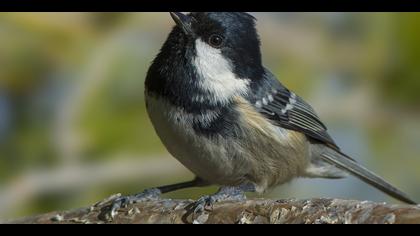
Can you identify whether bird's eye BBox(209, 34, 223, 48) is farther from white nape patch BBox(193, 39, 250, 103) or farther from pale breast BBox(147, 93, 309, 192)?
pale breast BBox(147, 93, 309, 192)

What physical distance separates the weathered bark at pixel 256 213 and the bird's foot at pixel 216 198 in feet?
0.06

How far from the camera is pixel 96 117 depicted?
3221 mm

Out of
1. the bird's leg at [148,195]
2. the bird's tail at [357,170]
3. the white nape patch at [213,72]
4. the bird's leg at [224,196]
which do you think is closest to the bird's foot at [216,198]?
the bird's leg at [224,196]

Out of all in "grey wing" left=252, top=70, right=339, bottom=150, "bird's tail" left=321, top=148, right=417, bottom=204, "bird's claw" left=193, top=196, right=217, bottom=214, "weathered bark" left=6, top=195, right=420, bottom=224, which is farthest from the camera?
"bird's tail" left=321, top=148, right=417, bottom=204

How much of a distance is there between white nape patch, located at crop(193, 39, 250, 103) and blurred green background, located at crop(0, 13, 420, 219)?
62 centimetres

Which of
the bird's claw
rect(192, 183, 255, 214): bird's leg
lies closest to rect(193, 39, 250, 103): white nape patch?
rect(192, 183, 255, 214): bird's leg

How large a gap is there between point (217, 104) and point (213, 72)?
108 millimetres

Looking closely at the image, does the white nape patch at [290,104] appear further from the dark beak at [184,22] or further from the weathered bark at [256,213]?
the weathered bark at [256,213]

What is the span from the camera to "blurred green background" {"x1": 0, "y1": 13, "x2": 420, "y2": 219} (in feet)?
10.4

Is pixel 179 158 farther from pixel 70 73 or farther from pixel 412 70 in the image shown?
pixel 412 70

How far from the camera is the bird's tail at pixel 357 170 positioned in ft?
10.3

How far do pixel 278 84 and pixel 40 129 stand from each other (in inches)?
41.0

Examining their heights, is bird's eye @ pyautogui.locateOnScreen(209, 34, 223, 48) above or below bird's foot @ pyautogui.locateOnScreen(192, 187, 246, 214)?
above

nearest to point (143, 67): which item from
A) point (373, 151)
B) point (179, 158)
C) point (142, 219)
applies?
point (179, 158)
